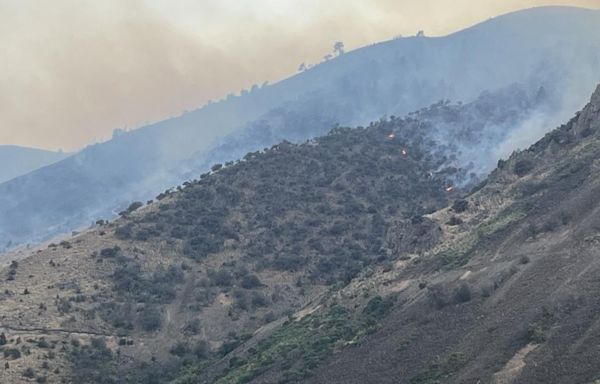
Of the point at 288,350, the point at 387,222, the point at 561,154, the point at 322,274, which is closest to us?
the point at 288,350

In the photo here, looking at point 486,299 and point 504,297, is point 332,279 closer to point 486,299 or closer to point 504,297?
point 486,299

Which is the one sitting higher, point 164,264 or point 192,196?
point 192,196

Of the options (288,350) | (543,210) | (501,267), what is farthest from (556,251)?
(288,350)

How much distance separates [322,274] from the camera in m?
119

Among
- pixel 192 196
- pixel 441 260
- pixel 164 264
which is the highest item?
pixel 192 196

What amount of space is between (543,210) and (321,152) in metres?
89.7

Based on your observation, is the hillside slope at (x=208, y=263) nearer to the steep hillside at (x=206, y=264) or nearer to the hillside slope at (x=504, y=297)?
the steep hillside at (x=206, y=264)

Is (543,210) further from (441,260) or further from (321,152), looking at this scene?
(321,152)

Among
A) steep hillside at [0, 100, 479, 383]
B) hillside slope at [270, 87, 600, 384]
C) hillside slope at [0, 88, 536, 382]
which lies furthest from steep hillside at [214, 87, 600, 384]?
steep hillside at [0, 100, 479, 383]

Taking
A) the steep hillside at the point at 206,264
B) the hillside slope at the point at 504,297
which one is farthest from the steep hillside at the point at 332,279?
the steep hillside at the point at 206,264

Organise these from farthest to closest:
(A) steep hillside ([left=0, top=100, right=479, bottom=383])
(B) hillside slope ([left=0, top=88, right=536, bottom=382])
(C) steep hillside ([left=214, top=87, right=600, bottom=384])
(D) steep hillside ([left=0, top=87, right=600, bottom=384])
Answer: (B) hillside slope ([left=0, top=88, right=536, bottom=382]) → (A) steep hillside ([left=0, top=100, right=479, bottom=383]) → (D) steep hillside ([left=0, top=87, right=600, bottom=384]) → (C) steep hillside ([left=214, top=87, right=600, bottom=384])

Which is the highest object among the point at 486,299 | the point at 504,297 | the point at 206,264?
the point at 206,264

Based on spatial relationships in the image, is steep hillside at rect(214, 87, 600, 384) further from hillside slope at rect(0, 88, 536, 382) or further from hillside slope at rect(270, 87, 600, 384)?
hillside slope at rect(0, 88, 536, 382)

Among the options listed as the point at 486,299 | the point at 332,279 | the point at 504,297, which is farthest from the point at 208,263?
the point at 504,297
